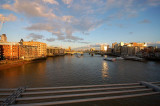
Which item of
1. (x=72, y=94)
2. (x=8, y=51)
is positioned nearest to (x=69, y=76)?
(x=72, y=94)

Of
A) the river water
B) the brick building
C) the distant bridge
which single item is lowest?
the river water

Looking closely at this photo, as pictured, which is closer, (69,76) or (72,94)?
(72,94)

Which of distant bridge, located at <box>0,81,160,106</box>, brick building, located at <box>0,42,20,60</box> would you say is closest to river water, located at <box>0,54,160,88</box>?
distant bridge, located at <box>0,81,160,106</box>

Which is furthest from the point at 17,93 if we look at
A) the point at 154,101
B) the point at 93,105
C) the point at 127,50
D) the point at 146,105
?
the point at 127,50

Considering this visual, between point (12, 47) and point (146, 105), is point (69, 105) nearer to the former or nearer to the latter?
point (146, 105)

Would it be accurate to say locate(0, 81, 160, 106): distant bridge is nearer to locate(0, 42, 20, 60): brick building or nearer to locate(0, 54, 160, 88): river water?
locate(0, 54, 160, 88): river water

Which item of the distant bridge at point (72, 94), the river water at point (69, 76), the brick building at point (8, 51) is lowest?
the river water at point (69, 76)

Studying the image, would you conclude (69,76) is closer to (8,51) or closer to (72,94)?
(72,94)

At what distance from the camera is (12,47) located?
31.6 metres

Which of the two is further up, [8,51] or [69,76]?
[8,51]

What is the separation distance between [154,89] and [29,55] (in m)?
43.5

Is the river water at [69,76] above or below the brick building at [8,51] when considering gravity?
below

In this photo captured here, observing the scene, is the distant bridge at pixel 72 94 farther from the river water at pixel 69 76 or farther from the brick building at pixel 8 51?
the brick building at pixel 8 51

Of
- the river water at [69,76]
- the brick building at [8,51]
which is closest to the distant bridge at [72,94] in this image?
the river water at [69,76]
